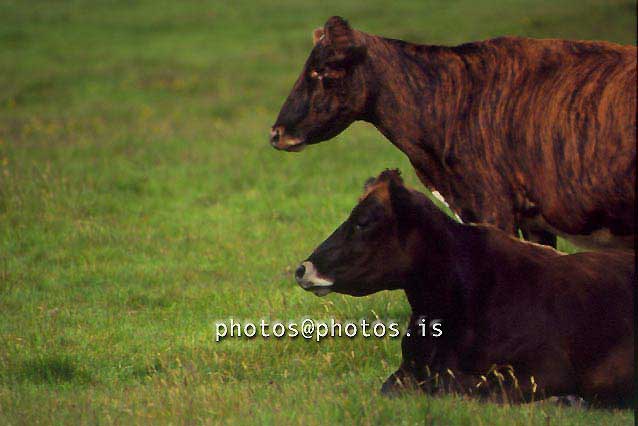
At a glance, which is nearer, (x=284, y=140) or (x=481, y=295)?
(x=481, y=295)

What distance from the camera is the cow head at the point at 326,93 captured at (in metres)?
8.41

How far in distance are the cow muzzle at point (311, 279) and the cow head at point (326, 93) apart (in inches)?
70.8

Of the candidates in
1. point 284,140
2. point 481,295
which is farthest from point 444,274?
point 284,140

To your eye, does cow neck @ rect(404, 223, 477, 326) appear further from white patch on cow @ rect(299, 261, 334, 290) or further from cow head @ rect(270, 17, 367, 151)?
cow head @ rect(270, 17, 367, 151)

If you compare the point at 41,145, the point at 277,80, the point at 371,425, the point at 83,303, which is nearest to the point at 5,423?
the point at 371,425

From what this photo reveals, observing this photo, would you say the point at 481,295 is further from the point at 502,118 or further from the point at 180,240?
the point at 180,240

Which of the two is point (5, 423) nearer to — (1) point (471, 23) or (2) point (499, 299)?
(2) point (499, 299)

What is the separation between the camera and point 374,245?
23.0ft

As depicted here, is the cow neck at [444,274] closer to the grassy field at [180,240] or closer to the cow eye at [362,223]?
the cow eye at [362,223]

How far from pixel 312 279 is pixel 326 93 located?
6.80ft

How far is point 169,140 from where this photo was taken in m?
19.2

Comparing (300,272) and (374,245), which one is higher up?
(374,245)

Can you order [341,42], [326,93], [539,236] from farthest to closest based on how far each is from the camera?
[326,93] < [341,42] < [539,236]

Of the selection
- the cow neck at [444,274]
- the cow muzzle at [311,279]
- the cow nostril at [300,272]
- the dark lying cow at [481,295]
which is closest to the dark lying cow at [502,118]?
the dark lying cow at [481,295]
